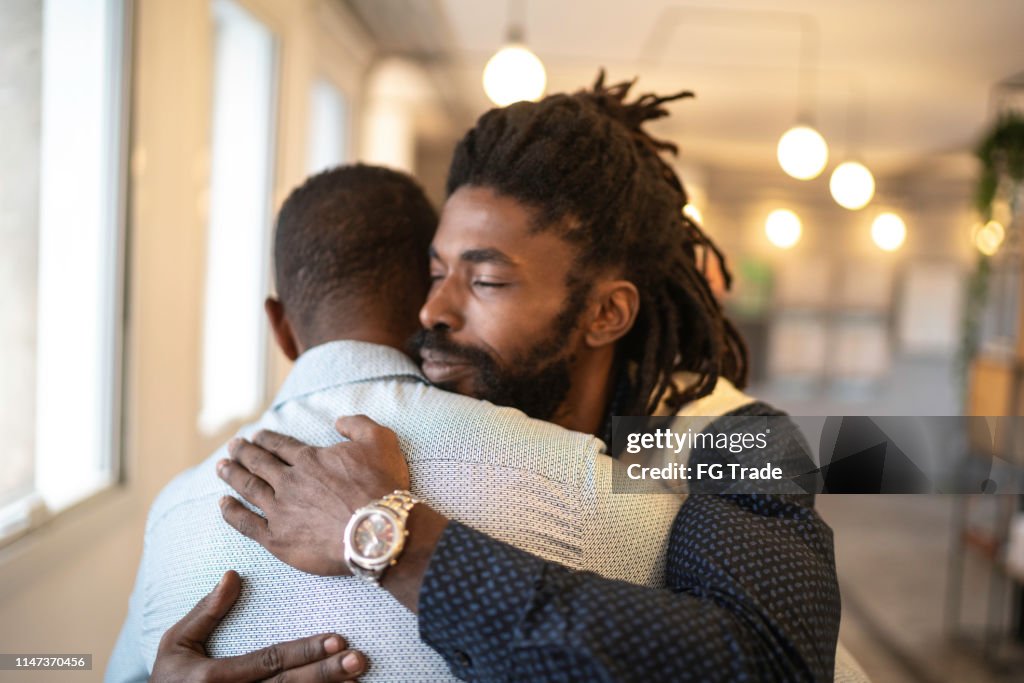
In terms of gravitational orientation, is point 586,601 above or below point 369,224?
below

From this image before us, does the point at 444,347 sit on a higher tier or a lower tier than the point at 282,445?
higher

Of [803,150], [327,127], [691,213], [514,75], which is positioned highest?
[327,127]

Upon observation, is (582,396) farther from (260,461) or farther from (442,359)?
(260,461)

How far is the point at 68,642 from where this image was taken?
6.81 feet

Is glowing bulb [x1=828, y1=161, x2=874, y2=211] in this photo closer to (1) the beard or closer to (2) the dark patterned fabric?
(1) the beard

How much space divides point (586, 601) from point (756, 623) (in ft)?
0.65

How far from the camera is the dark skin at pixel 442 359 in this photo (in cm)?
98

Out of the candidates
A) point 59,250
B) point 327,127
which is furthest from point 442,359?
point 327,127

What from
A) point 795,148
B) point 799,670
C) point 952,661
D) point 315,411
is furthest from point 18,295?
point 952,661

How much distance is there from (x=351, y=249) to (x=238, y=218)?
8.95 feet

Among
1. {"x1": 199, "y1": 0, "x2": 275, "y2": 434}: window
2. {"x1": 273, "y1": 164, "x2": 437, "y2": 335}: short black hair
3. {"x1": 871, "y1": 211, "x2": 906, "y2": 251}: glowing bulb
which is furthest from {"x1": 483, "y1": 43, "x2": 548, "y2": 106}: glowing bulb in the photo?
{"x1": 871, "y1": 211, "x2": 906, "y2": 251}: glowing bulb

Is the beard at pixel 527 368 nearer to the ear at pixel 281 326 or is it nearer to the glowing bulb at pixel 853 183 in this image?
the ear at pixel 281 326

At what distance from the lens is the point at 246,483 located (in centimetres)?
107

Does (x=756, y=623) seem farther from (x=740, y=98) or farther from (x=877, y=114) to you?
(x=877, y=114)
